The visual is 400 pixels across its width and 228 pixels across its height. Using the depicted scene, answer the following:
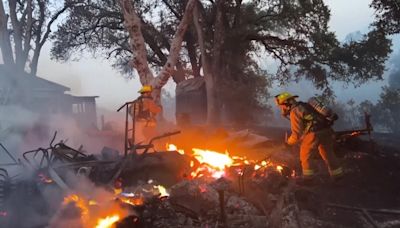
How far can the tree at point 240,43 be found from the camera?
1735cm

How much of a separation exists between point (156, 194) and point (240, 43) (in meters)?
14.1

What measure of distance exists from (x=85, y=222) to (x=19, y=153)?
26.0ft

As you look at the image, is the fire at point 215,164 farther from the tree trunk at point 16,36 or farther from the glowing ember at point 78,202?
the tree trunk at point 16,36

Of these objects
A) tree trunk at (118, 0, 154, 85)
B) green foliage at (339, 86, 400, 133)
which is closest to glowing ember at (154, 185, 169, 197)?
tree trunk at (118, 0, 154, 85)

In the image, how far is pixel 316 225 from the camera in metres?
6.18

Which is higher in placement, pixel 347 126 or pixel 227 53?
pixel 227 53

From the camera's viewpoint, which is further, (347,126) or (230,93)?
(347,126)

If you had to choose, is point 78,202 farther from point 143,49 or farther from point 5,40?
point 5,40

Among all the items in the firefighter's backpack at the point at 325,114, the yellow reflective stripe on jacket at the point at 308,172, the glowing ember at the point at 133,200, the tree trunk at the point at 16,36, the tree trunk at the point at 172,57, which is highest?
the tree trunk at the point at 16,36

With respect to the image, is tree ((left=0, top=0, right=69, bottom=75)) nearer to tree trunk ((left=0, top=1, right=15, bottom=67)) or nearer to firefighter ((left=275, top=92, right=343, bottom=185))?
tree trunk ((left=0, top=1, right=15, bottom=67))

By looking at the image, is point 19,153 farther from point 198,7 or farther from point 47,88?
point 47,88

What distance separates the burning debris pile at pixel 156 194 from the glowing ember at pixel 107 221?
0.02m

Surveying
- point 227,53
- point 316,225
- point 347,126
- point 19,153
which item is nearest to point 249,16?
point 227,53

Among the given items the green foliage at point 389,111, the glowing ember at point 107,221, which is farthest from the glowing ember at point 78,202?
the green foliage at point 389,111
